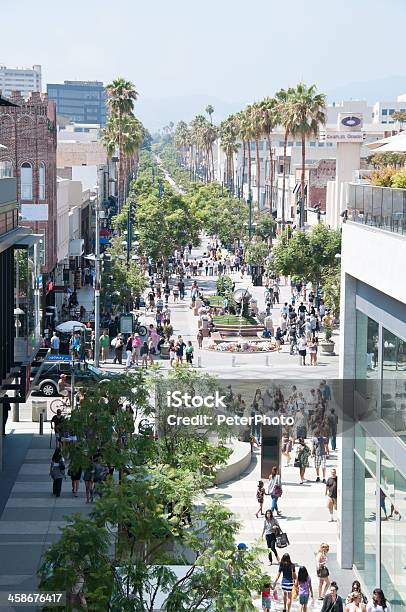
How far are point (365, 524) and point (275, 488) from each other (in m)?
4.08

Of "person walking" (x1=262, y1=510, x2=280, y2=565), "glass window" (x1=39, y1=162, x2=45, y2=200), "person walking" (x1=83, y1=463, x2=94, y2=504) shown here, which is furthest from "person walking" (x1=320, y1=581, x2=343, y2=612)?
"glass window" (x1=39, y1=162, x2=45, y2=200)

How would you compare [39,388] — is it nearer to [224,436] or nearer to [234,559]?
[224,436]

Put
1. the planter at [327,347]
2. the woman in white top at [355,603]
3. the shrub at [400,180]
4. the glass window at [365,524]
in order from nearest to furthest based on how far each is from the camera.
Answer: the woman in white top at [355,603] → the shrub at [400,180] → the glass window at [365,524] → the planter at [327,347]

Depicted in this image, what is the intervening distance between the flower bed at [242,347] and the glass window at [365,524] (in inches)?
1127

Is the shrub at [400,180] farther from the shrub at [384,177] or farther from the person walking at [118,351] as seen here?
the person walking at [118,351]

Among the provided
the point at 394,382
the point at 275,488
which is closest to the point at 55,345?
the point at 275,488

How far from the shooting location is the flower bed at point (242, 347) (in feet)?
170

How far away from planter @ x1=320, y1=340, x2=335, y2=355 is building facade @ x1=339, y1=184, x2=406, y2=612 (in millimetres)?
26574

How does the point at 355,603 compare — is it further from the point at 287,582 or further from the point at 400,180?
the point at 400,180

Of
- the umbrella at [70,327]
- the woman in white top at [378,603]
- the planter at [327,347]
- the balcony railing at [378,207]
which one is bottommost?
the planter at [327,347]

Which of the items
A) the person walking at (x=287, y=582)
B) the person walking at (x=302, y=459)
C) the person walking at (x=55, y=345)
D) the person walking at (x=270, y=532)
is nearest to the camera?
the person walking at (x=287, y=582)

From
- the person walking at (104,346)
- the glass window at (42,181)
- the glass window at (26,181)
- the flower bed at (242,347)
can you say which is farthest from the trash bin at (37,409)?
the glass window at (42,181)

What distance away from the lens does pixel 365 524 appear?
22.3m

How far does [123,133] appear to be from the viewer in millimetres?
98562
